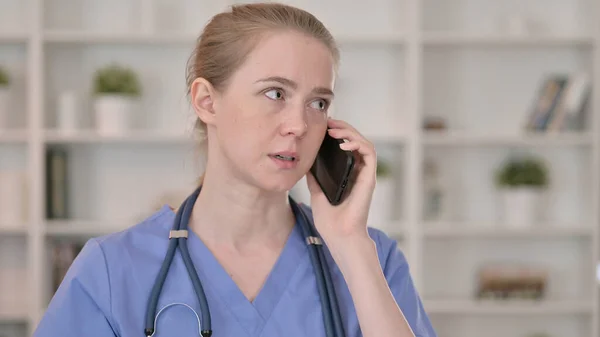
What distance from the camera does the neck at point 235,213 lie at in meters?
1.50

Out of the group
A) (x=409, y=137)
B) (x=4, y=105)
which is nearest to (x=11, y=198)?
(x=4, y=105)

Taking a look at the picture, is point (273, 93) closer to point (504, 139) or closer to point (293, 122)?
point (293, 122)

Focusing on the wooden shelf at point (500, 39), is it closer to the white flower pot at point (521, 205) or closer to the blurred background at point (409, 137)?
the blurred background at point (409, 137)

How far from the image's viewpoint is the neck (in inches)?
59.2

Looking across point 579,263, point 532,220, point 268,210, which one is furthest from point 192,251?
point 579,263

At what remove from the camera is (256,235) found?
1.56 meters

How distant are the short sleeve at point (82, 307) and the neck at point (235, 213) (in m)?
0.21

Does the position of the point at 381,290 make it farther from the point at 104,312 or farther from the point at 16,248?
the point at 16,248

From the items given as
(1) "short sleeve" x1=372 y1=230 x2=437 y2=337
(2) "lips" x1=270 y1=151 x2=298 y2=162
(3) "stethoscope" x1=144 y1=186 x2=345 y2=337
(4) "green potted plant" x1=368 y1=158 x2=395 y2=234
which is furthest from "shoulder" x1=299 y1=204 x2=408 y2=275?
(4) "green potted plant" x1=368 y1=158 x2=395 y2=234

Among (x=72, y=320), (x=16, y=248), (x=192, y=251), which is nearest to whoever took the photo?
(x=72, y=320)

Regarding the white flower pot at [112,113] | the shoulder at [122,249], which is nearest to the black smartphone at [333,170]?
the shoulder at [122,249]

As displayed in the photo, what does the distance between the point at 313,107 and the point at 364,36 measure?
220 centimetres

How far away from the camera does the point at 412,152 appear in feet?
11.8

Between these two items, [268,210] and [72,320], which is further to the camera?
[268,210]
